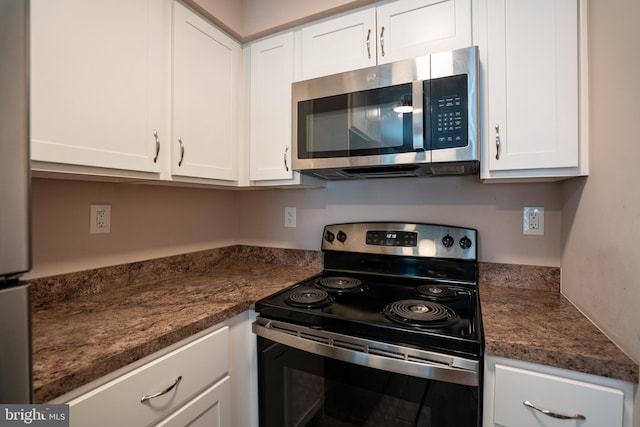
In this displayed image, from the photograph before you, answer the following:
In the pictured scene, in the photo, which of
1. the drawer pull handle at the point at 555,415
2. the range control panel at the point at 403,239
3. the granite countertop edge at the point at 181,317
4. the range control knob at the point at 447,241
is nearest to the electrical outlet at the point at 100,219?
the granite countertop edge at the point at 181,317

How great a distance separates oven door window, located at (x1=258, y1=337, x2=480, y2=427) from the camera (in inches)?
34.3

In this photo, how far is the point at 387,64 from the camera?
47.6 inches

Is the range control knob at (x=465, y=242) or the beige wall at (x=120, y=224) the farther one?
the range control knob at (x=465, y=242)

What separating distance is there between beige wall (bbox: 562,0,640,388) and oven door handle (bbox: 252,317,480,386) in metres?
0.39

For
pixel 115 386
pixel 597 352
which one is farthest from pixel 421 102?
pixel 115 386

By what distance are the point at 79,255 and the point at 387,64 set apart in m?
1.47

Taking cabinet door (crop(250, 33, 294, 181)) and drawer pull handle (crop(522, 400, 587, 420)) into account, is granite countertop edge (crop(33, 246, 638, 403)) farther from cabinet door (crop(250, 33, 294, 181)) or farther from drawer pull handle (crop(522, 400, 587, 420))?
cabinet door (crop(250, 33, 294, 181))

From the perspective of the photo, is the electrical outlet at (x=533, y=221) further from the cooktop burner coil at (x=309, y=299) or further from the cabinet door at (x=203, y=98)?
the cabinet door at (x=203, y=98)

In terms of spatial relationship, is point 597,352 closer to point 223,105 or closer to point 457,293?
point 457,293

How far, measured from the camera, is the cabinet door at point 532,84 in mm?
1023

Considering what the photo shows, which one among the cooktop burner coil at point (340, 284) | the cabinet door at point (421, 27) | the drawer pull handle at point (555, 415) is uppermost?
the cabinet door at point (421, 27)

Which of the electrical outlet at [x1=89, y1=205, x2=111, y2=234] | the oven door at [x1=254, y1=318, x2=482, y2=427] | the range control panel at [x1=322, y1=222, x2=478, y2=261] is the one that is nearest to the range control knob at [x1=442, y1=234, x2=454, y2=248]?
the range control panel at [x1=322, y1=222, x2=478, y2=261]

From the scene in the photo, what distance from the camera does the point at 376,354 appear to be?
942 millimetres

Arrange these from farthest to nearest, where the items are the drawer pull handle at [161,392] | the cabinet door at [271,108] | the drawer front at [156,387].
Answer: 1. the cabinet door at [271,108]
2. the drawer pull handle at [161,392]
3. the drawer front at [156,387]
